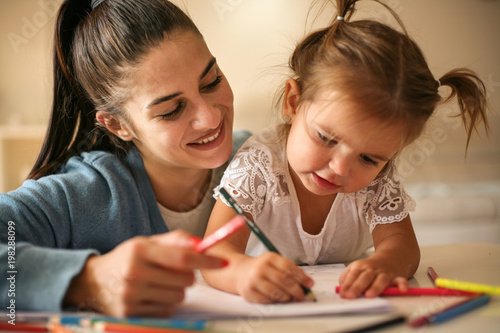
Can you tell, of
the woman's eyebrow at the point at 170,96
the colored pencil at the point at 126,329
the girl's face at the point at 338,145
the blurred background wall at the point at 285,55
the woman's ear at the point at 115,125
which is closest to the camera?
the colored pencil at the point at 126,329

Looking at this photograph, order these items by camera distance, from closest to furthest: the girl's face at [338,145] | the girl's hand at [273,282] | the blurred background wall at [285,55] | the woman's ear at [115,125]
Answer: the girl's hand at [273,282]
the girl's face at [338,145]
the woman's ear at [115,125]
the blurred background wall at [285,55]

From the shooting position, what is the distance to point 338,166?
692 millimetres

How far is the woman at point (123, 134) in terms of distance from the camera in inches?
31.0

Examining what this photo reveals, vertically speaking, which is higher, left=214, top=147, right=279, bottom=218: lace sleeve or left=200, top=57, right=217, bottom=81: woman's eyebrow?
left=200, top=57, right=217, bottom=81: woman's eyebrow

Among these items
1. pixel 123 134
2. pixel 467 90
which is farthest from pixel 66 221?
pixel 467 90

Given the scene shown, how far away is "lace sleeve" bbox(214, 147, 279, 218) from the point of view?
811 millimetres

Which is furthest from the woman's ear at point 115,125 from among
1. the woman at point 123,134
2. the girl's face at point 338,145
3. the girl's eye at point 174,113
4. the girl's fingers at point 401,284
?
the girl's fingers at point 401,284

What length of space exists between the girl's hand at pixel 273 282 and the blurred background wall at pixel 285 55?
29.3 inches

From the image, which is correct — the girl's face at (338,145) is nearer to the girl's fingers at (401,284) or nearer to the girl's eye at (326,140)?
the girl's eye at (326,140)

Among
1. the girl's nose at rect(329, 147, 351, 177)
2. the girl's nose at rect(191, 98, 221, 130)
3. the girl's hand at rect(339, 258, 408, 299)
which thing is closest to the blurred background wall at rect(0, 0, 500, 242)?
the girl's nose at rect(191, 98, 221, 130)

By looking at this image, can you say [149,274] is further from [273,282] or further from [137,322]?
[273,282]

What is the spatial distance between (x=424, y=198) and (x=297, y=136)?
81cm

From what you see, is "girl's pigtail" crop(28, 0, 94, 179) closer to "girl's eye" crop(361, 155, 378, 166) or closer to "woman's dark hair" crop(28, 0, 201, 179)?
"woman's dark hair" crop(28, 0, 201, 179)

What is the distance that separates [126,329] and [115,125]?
22.7 inches
